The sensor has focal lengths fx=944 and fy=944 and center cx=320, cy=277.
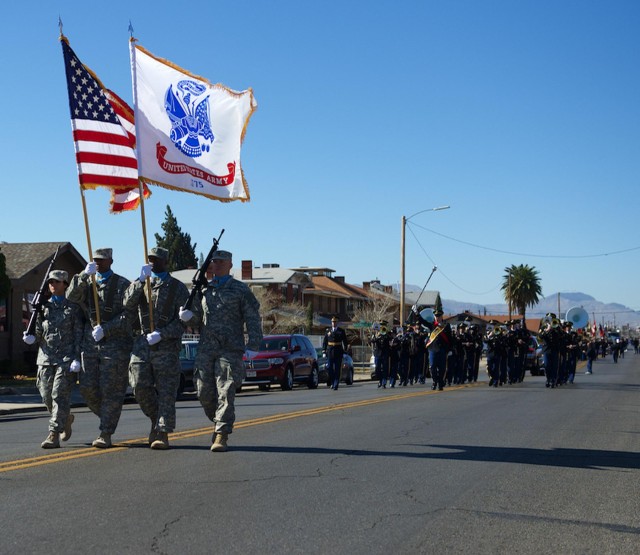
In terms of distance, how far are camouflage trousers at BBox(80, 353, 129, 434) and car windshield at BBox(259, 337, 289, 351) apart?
17.7m

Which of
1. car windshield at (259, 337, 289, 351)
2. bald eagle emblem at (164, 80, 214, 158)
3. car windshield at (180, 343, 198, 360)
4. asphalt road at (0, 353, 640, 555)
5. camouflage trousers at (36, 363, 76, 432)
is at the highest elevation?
bald eagle emblem at (164, 80, 214, 158)

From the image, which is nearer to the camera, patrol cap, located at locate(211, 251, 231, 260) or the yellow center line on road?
the yellow center line on road

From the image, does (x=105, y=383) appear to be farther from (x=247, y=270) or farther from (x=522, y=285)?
(x=522, y=285)

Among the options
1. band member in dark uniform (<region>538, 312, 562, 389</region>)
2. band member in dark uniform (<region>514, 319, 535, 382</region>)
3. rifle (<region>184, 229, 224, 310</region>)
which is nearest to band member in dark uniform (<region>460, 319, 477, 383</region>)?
band member in dark uniform (<region>514, 319, 535, 382</region>)

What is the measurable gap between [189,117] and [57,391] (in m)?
3.70

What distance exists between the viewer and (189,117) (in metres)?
11.4

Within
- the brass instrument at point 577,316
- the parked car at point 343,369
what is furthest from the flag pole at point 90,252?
the brass instrument at point 577,316

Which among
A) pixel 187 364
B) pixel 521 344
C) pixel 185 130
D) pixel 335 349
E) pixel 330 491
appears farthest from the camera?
pixel 521 344

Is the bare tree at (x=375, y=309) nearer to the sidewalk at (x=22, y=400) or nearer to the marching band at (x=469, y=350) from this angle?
the marching band at (x=469, y=350)

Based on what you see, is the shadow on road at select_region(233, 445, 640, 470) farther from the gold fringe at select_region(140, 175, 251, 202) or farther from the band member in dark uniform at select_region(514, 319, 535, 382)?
the band member in dark uniform at select_region(514, 319, 535, 382)

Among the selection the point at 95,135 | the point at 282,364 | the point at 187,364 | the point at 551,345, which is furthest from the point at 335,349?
the point at 95,135

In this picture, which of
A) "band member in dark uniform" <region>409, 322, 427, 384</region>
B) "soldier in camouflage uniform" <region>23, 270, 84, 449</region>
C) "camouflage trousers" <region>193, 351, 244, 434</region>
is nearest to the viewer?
"camouflage trousers" <region>193, 351, 244, 434</region>

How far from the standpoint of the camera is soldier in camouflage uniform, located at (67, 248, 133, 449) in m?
9.55

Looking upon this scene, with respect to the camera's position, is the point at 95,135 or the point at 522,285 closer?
the point at 95,135
